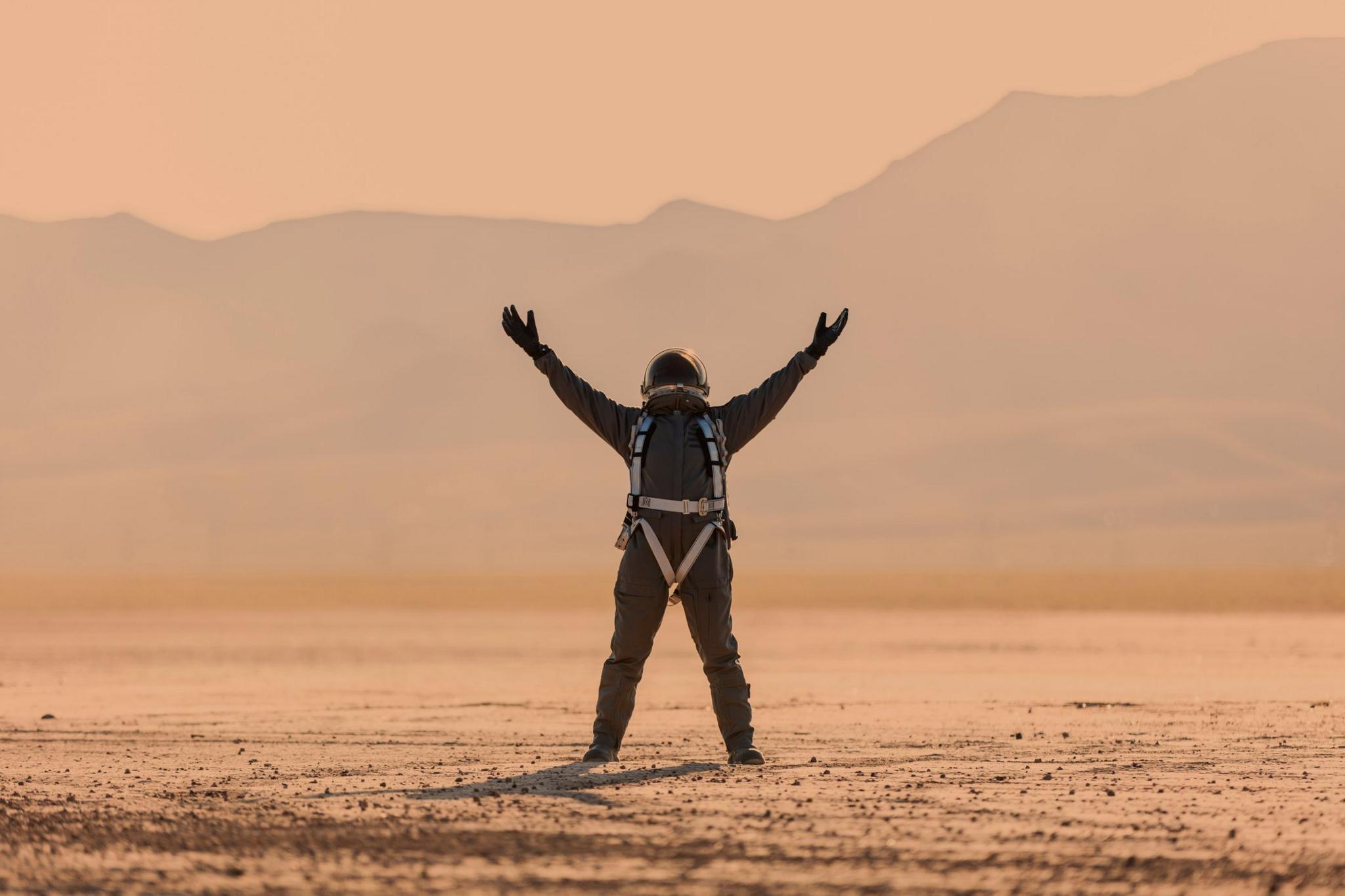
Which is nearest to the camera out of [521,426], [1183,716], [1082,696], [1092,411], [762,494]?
[1183,716]

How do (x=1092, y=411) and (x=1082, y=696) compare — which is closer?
(x=1082, y=696)

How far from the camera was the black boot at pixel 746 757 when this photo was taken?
32.7 ft

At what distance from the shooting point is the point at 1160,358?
198 metres

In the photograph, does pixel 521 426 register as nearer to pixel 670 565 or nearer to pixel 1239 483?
pixel 1239 483

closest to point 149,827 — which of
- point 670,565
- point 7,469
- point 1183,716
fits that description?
point 670,565

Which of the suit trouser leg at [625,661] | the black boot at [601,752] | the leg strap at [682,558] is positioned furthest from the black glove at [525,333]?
the black boot at [601,752]

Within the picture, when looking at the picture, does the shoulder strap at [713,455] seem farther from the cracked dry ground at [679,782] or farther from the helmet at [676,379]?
the cracked dry ground at [679,782]

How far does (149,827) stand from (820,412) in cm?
17748

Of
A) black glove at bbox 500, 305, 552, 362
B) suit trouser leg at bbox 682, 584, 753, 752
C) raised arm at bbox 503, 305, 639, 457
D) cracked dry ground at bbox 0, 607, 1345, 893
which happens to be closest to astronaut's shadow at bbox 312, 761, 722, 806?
cracked dry ground at bbox 0, 607, 1345, 893

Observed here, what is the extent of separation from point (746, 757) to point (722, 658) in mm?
547

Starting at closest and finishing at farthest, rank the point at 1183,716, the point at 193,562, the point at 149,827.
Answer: the point at 149,827 → the point at 1183,716 → the point at 193,562

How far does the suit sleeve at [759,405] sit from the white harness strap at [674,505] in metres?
0.24

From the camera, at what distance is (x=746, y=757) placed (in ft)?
32.7

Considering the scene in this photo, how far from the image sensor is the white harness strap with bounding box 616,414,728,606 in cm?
991
